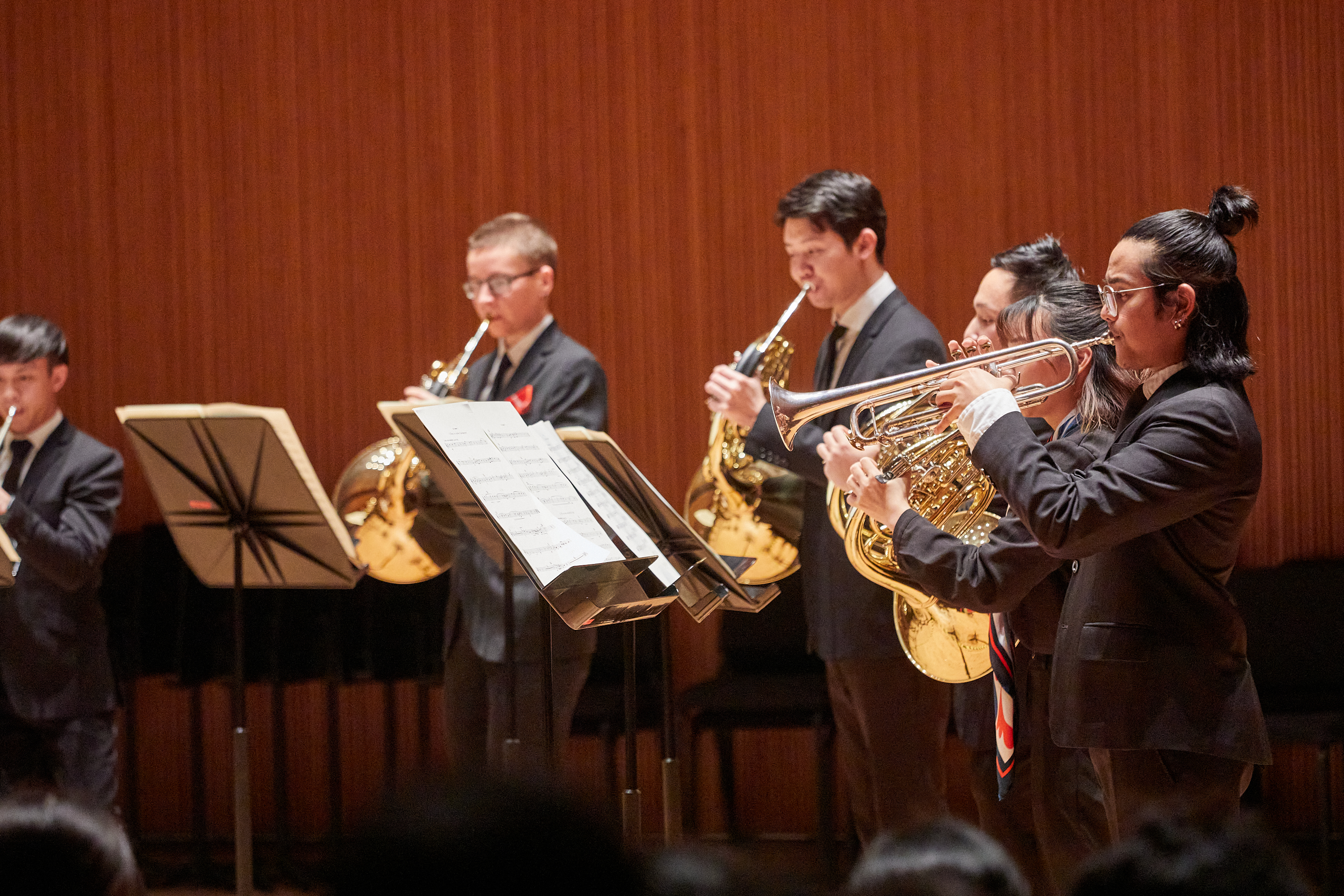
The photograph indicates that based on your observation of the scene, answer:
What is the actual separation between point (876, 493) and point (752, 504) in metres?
1.00

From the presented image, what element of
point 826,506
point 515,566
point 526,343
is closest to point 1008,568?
point 826,506

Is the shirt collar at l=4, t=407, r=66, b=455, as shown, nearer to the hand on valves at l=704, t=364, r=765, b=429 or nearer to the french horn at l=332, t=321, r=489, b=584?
the french horn at l=332, t=321, r=489, b=584

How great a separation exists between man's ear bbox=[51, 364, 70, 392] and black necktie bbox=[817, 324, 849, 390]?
2.31 meters

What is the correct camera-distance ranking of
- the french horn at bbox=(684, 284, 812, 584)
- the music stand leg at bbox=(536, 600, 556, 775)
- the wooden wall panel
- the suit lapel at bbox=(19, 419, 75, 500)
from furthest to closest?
the wooden wall panel → the suit lapel at bbox=(19, 419, 75, 500) → the french horn at bbox=(684, 284, 812, 584) → the music stand leg at bbox=(536, 600, 556, 775)

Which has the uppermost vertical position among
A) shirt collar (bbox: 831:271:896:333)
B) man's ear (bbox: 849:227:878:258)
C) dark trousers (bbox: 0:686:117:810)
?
man's ear (bbox: 849:227:878:258)

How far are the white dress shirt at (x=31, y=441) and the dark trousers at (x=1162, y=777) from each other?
10.4 ft

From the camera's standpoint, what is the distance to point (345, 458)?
5172 mm

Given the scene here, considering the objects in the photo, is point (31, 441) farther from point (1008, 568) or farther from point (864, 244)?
point (1008, 568)

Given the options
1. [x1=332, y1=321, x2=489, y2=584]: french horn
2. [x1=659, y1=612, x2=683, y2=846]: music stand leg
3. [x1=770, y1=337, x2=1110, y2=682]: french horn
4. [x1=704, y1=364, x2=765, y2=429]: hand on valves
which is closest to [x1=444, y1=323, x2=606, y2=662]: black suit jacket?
[x1=332, y1=321, x2=489, y2=584]: french horn

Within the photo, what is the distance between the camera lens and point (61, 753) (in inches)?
154

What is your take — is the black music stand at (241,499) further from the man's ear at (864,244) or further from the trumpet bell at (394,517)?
the man's ear at (864,244)

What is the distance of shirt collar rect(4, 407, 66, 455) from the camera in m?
4.06

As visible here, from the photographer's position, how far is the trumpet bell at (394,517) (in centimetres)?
406

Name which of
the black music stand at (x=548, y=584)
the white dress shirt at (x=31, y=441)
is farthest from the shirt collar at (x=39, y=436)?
the black music stand at (x=548, y=584)
